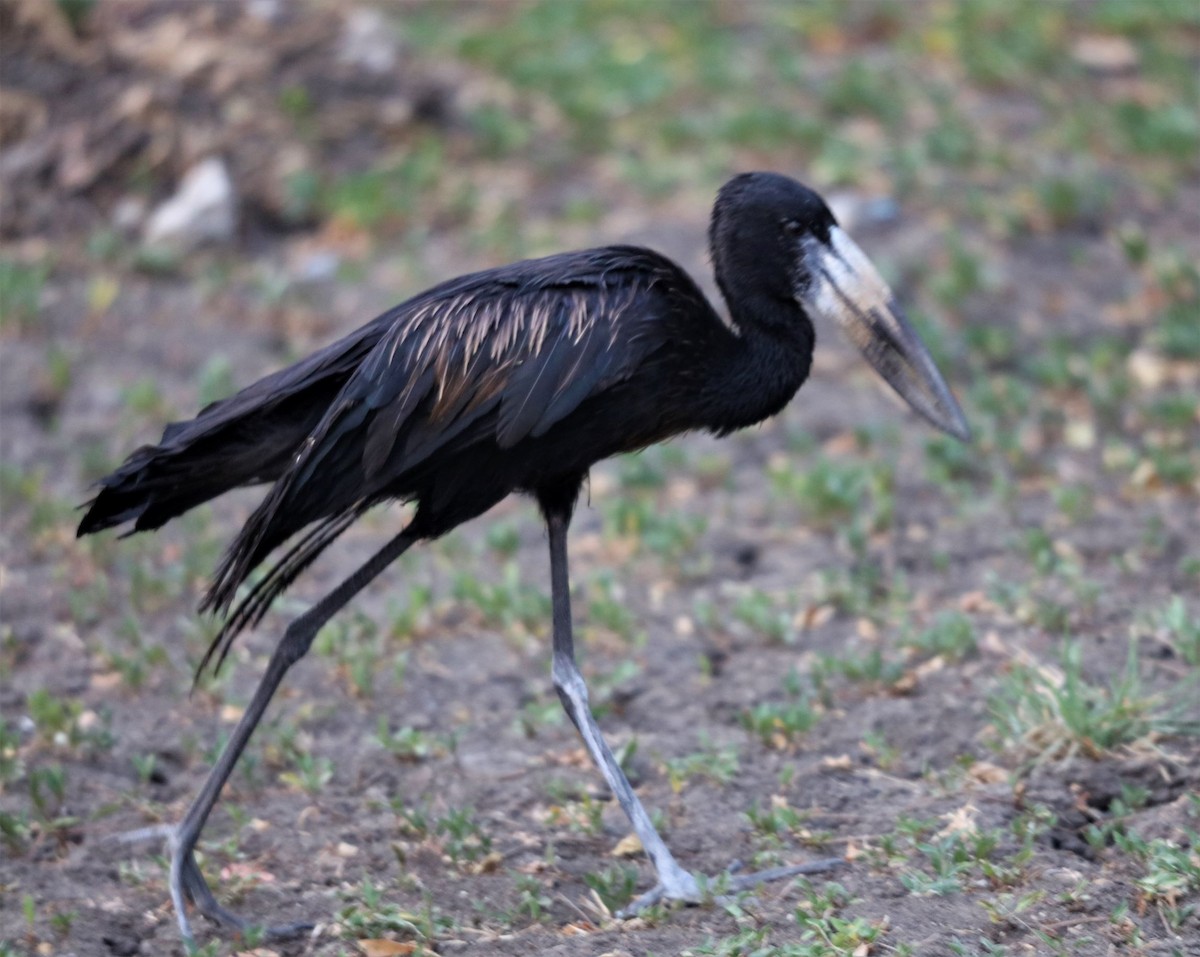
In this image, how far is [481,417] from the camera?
4.38m

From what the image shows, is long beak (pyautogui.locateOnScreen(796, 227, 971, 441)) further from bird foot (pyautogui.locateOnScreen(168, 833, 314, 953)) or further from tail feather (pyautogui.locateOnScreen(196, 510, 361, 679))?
bird foot (pyautogui.locateOnScreen(168, 833, 314, 953))

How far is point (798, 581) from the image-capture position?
607 centimetres

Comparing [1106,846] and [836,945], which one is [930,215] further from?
[836,945]

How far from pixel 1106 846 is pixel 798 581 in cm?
191

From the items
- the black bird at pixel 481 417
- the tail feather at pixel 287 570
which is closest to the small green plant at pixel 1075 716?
the black bird at pixel 481 417

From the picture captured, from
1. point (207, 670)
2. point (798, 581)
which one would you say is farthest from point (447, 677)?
point (798, 581)

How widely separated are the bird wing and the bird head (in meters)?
0.39

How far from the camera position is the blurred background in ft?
14.6

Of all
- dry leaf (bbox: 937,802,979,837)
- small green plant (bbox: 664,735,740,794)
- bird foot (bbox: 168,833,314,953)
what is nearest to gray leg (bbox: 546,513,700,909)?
small green plant (bbox: 664,735,740,794)

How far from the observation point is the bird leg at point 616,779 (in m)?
4.25

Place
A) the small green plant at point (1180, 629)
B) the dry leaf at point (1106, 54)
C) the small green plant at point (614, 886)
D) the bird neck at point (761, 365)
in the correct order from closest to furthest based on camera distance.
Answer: the small green plant at point (614, 886) < the bird neck at point (761, 365) < the small green plant at point (1180, 629) < the dry leaf at point (1106, 54)

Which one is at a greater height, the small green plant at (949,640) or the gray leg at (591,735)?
the gray leg at (591,735)

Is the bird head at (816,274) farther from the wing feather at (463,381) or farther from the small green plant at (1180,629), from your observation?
the small green plant at (1180,629)

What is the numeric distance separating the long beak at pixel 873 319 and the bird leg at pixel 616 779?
0.99m
